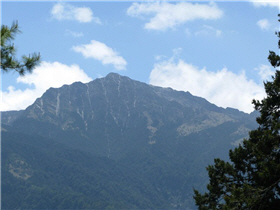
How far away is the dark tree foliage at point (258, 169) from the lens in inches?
1045

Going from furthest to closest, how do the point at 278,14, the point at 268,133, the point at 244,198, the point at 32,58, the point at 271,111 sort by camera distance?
the point at 278,14
the point at 271,111
the point at 268,133
the point at 244,198
the point at 32,58

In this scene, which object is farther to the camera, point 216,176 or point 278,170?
point 216,176

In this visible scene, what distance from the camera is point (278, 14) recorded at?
33.6 metres

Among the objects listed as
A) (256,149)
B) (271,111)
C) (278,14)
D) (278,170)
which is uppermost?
(278,14)

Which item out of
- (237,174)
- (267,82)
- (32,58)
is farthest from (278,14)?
(32,58)

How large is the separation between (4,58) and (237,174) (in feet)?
77.3

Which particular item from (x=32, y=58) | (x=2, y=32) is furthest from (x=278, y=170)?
(x=2, y=32)

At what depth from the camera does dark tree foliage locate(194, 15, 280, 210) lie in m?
26.5

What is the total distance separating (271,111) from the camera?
1238 inches

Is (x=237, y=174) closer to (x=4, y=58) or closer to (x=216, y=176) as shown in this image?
(x=216, y=176)

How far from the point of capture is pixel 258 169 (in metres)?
31.6

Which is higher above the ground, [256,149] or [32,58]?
[32,58]

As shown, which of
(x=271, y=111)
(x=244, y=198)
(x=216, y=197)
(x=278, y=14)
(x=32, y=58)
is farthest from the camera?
(x=216, y=197)

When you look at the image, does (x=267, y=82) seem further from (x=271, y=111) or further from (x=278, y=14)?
(x=278, y=14)
